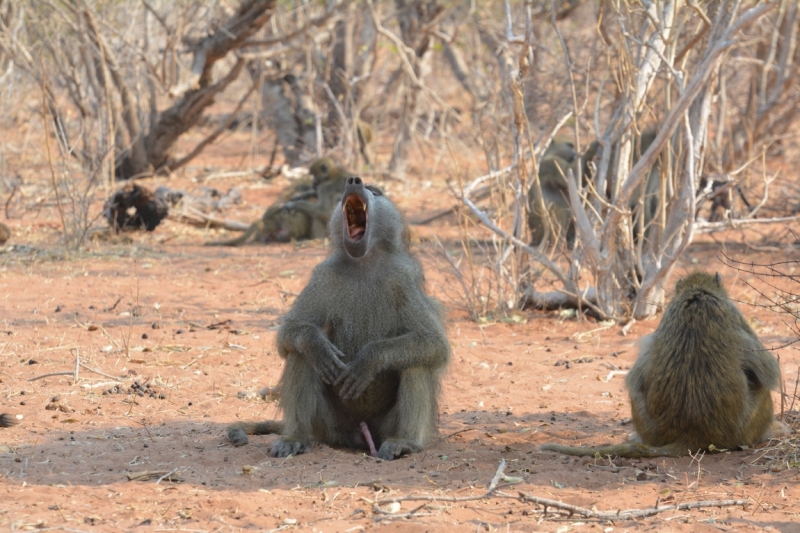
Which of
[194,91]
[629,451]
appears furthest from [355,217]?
[194,91]

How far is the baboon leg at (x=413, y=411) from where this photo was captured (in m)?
4.43

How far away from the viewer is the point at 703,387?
4215 millimetres

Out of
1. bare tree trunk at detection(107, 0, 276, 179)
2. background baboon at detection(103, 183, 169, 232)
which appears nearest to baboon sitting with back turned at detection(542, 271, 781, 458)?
background baboon at detection(103, 183, 169, 232)

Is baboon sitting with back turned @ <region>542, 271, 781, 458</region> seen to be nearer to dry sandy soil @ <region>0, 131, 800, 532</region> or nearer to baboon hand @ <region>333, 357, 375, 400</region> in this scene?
dry sandy soil @ <region>0, 131, 800, 532</region>

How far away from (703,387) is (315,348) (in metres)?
1.82

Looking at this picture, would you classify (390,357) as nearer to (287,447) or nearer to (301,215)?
(287,447)

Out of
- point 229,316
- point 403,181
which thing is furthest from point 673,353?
point 403,181

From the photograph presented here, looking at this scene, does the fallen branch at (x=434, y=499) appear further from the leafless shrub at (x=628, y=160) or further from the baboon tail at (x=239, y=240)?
the baboon tail at (x=239, y=240)

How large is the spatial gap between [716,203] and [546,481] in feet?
23.9

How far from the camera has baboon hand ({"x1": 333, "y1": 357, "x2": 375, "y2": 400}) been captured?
4.39 metres

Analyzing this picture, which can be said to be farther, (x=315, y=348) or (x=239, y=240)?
(x=239, y=240)

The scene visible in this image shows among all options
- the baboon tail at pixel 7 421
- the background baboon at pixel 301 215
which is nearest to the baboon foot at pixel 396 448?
the baboon tail at pixel 7 421

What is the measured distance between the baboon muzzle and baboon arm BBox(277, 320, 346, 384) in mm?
425

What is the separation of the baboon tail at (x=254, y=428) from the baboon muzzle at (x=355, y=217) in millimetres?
1017
